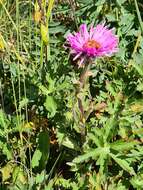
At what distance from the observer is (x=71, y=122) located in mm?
1739

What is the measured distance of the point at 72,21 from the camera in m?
2.15

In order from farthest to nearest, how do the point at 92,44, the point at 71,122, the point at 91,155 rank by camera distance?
the point at 71,122
the point at 91,155
the point at 92,44

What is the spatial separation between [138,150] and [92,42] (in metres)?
0.45

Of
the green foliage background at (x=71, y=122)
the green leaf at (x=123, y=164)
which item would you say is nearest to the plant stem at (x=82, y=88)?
the green foliage background at (x=71, y=122)

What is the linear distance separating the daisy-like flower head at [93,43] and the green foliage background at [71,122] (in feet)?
0.34

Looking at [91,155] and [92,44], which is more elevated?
[92,44]

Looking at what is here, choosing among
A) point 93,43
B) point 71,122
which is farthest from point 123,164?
point 93,43

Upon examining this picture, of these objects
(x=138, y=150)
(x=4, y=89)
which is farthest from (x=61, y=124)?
(x=4, y=89)

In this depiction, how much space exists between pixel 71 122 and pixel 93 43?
35 centimetres

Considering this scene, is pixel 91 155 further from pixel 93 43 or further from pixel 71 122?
pixel 93 43

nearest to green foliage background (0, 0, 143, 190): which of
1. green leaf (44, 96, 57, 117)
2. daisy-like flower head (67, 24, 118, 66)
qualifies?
green leaf (44, 96, 57, 117)

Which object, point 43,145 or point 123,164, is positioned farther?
point 43,145

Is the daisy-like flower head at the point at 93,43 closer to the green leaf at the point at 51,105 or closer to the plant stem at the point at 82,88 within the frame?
the plant stem at the point at 82,88

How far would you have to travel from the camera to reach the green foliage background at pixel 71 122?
5.41 feet
